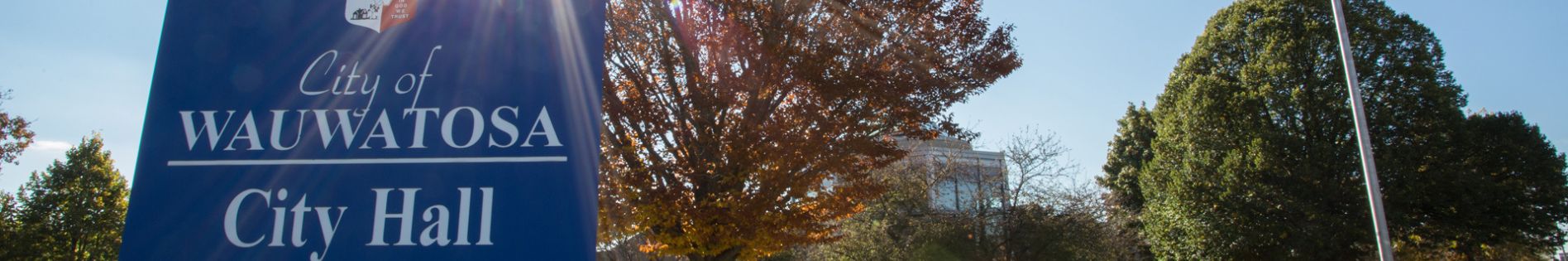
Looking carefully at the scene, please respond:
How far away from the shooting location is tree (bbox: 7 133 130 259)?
1218 inches

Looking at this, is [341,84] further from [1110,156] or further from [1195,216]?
[1110,156]

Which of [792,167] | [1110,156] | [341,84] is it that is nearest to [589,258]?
[341,84]

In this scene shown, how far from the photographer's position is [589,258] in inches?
156

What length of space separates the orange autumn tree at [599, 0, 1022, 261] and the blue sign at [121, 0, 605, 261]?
5.97 metres

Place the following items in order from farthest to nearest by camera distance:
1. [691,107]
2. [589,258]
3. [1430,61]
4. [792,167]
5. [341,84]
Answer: [1430,61] < [691,107] < [792,167] < [341,84] < [589,258]

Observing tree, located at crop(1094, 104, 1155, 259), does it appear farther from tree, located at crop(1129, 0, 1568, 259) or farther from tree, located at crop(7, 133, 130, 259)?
tree, located at crop(7, 133, 130, 259)

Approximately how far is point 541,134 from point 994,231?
66.2 feet

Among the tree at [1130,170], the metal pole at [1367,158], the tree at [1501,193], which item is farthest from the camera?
the tree at [1130,170]

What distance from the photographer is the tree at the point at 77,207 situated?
30.9 meters

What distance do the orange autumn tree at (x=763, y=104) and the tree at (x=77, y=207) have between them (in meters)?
28.4

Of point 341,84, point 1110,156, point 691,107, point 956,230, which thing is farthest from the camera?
point 1110,156

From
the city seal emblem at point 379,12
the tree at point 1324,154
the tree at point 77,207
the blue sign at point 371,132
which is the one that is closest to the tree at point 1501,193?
the tree at point 1324,154

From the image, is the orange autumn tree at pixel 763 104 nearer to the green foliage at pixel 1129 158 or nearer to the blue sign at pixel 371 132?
the blue sign at pixel 371 132

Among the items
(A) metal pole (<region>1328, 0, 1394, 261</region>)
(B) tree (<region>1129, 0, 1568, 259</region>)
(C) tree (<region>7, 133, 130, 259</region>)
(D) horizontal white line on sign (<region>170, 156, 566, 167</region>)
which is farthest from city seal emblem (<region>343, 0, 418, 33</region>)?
(C) tree (<region>7, 133, 130, 259</region>)
